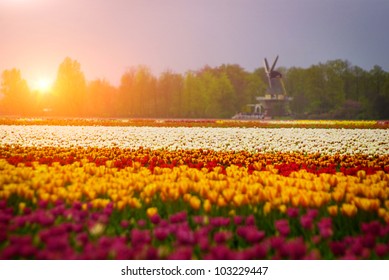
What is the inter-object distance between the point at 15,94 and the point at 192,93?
78.3ft

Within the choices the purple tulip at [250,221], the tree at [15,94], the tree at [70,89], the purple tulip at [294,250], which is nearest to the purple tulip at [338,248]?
the purple tulip at [294,250]

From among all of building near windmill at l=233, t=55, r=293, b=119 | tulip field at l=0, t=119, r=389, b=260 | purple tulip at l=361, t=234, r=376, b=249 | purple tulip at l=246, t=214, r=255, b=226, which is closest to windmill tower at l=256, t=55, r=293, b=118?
building near windmill at l=233, t=55, r=293, b=119

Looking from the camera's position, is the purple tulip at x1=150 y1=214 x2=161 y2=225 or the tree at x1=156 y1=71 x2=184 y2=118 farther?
the tree at x1=156 y1=71 x2=184 y2=118

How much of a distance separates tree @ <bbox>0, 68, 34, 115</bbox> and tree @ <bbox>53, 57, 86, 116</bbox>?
0.91 metres

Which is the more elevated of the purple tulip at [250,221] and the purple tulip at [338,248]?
the purple tulip at [250,221]

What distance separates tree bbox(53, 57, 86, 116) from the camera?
11402mm

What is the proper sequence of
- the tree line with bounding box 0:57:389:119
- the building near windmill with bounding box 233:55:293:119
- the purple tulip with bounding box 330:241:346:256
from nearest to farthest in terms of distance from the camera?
the purple tulip with bounding box 330:241:346:256, the tree line with bounding box 0:57:389:119, the building near windmill with bounding box 233:55:293:119

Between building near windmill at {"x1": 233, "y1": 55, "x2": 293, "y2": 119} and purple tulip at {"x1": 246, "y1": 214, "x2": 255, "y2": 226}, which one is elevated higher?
building near windmill at {"x1": 233, "y1": 55, "x2": 293, "y2": 119}

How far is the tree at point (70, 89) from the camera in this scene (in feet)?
37.4

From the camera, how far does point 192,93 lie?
3419 centimetres

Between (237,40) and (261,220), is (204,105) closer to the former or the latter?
(237,40)

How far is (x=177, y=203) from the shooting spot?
3814 mm

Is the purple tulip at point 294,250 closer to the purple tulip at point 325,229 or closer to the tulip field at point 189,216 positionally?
the tulip field at point 189,216

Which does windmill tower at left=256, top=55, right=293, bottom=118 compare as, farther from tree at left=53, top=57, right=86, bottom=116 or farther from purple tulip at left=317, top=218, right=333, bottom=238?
purple tulip at left=317, top=218, right=333, bottom=238
